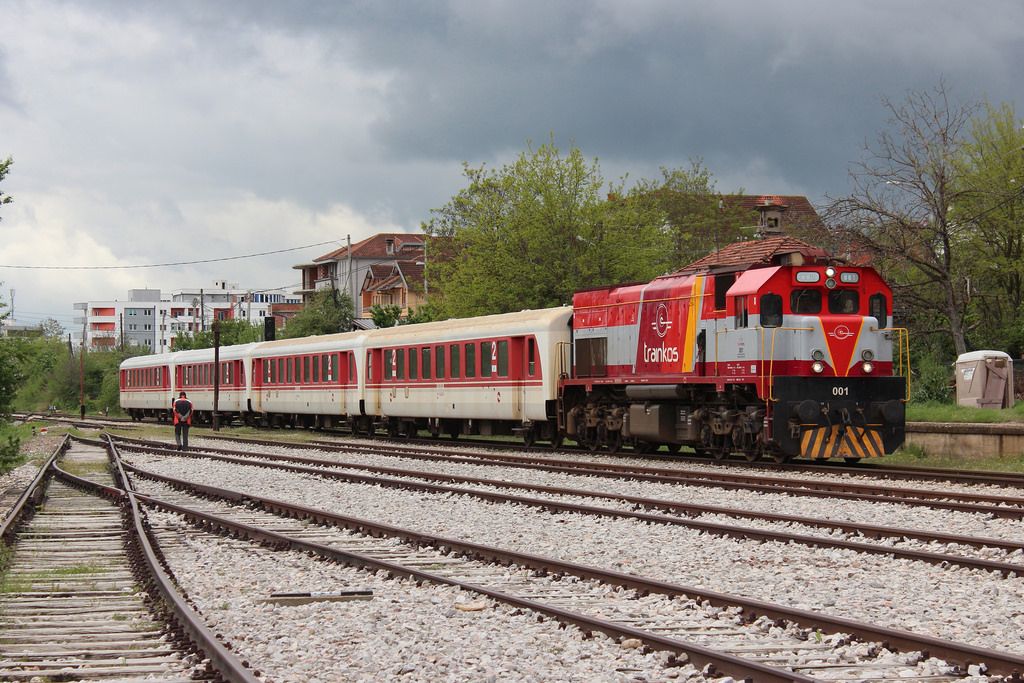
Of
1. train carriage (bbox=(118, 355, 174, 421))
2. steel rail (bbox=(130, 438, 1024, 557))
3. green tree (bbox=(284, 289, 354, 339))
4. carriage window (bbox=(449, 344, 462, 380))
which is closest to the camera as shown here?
steel rail (bbox=(130, 438, 1024, 557))

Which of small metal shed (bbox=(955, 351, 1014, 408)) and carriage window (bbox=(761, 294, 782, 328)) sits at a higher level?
carriage window (bbox=(761, 294, 782, 328))

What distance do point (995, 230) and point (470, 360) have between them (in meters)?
16.4

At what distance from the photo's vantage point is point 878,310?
2112cm

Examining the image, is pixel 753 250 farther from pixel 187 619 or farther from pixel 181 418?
pixel 187 619

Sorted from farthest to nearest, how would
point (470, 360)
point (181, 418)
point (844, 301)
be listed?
1. point (181, 418)
2. point (470, 360)
3. point (844, 301)

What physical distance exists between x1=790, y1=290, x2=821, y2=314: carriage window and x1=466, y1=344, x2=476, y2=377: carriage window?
11.6m

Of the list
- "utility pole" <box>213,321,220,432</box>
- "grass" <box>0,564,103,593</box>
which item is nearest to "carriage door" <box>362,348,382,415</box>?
"utility pole" <box>213,321,220,432</box>

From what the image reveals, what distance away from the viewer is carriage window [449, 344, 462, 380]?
31.1m

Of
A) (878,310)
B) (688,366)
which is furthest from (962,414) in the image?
(688,366)

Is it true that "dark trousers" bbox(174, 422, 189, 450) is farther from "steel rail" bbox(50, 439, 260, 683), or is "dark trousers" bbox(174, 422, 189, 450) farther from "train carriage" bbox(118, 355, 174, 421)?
"train carriage" bbox(118, 355, 174, 421)

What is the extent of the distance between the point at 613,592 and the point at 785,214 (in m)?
37.6

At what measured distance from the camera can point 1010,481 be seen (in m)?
17.2

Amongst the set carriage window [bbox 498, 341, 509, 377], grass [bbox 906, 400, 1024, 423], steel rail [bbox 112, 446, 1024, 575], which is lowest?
steel rail [bbox 112, 446, 1024, 575]

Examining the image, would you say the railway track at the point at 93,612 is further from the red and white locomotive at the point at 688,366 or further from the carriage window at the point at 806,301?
the carriage window at the point at 806,301
